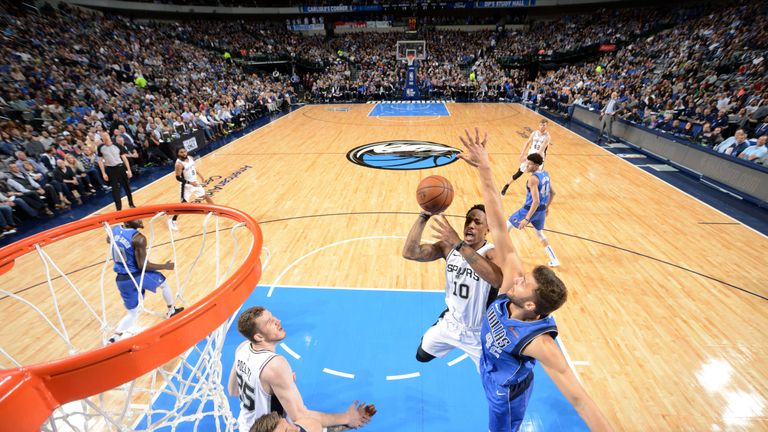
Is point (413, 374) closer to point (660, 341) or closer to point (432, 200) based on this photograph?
point (432, 200)

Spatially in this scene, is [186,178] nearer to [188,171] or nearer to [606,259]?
[188,171]

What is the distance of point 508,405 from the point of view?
8.25 feet

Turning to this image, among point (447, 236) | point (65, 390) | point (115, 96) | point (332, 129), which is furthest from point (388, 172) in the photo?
point (115, 96)

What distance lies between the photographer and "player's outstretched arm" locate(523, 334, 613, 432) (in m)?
1.80

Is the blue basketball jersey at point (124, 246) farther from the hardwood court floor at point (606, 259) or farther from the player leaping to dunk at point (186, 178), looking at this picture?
the player leaping to dunk at point (186, 178)

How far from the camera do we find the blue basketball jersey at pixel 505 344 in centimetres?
219

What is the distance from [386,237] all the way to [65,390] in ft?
18.3

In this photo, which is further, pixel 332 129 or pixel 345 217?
pixel 332 129

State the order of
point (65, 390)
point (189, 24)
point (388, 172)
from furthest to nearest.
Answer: point (189, 24) → point (388, 172) → point (65, 390)

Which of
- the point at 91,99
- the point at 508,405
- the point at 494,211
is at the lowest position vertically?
the point at 508,405

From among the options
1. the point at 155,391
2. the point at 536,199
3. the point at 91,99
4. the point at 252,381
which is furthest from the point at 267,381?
the point at 91,99

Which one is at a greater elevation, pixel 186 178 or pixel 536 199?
pixel 536 199

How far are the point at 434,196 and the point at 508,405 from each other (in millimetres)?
1741

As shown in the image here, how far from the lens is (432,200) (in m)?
3.41
